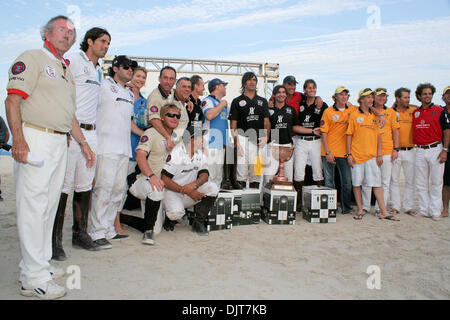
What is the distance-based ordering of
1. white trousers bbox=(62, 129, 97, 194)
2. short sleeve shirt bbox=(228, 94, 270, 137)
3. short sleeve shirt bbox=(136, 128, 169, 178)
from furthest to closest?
short sleeve shirt bbox=(228, 94, 270, 137) < short sleeve shirt bbox=(136, 128, 169, 178) < white trousers bbox=(62, 129, 97, 194)

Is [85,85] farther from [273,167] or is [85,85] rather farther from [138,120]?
[273,167]

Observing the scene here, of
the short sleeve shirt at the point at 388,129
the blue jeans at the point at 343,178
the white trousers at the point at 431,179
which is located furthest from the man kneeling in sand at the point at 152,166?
the white trousers at the point at 431,179

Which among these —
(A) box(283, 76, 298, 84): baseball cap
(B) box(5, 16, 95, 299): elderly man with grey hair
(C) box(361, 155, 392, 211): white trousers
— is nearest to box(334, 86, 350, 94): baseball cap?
(A) box(283, 76, 298, 84): baseball cap

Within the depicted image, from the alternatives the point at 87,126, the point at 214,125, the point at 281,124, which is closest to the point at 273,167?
the point at 281,124

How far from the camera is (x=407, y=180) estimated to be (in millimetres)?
5820

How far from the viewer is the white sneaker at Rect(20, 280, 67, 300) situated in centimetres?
238

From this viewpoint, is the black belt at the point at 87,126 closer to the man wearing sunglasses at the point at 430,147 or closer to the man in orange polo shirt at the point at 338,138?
the man in orange polo shirt at the point at 338,138

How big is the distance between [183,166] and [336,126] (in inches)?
113

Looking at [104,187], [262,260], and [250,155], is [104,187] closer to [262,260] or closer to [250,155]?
[262,260]

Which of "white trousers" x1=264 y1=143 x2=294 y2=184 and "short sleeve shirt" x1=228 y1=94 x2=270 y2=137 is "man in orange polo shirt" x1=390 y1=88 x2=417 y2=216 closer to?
"white trousers" x1=264 y1=143 x2=294 y2=184

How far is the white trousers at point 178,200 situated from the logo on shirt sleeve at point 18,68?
2.31 metres

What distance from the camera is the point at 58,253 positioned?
3.21 m

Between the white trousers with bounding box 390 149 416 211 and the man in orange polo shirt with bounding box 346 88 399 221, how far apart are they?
0.43 m
